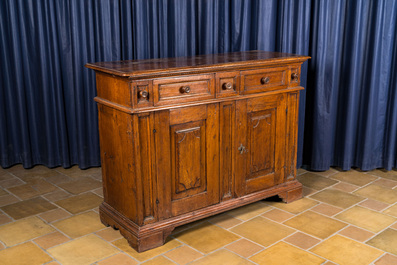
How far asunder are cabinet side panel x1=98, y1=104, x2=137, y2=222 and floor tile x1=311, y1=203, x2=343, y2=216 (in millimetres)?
1308

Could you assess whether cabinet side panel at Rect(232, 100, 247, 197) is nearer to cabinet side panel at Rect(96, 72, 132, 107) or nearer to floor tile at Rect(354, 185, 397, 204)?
cabinet side panel at Rect(96, 72, 132, 107)

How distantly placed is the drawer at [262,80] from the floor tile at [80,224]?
4.20ft

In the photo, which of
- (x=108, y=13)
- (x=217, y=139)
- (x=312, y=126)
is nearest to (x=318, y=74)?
(x=312, y=126)

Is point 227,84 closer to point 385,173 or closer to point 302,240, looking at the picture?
point 302,240

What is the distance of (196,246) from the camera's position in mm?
2873

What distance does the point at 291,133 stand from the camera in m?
3.39

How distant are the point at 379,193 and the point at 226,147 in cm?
135

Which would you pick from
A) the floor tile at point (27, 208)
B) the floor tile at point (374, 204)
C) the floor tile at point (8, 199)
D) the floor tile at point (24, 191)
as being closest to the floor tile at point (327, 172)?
the floor tile at point (374, 204)

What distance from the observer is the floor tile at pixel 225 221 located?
314 cm

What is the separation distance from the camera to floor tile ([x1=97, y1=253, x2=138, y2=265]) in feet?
8.82

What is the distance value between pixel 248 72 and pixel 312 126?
50.0 inches

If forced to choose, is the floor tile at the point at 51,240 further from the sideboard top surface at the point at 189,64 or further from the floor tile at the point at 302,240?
the floor tile at the point at 302,240

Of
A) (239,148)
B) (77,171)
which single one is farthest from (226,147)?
(77,171)

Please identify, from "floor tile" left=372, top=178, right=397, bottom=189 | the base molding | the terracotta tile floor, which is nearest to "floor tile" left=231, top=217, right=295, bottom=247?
the terracotta tile floor
